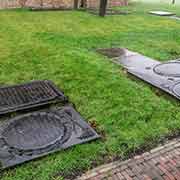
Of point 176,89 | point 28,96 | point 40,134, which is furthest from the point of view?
point 176,89

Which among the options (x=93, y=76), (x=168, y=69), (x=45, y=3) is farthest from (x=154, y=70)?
(x=45, y=3)

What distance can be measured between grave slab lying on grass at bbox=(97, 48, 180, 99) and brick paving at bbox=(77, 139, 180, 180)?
4.31 ft

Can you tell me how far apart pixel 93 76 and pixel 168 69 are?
4.39 ft

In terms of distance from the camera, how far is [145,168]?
2.50 m

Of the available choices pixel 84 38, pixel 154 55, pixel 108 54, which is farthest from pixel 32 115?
pixel 84 38

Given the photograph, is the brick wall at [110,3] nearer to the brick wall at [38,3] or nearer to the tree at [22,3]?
the brick wall at [38,3]

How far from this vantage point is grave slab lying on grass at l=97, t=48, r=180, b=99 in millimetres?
4133

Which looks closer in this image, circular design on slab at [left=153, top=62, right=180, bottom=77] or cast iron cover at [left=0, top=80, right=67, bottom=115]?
cast iron cover at [left=0, top=80, right=67, bottom=115]

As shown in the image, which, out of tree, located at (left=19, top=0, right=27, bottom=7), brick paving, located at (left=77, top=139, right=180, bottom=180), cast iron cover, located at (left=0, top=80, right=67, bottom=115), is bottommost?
brick paving, located at (left=77, top=139, right=180, bottom=180)

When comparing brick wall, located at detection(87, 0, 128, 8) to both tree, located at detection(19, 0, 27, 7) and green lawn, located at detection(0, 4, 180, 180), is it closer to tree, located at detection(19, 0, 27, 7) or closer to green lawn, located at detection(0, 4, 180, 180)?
tree, located at detection(19, 0, 27, 7)

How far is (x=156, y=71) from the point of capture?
4.70 meters

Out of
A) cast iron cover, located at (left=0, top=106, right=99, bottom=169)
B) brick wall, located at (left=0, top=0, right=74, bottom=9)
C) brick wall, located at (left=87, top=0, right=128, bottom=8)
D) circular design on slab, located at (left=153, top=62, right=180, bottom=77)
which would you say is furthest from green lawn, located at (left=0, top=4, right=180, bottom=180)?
brick wall, located at (left=87, top=0, right=128, bottom=8)

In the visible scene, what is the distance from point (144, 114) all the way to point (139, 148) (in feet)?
2.33

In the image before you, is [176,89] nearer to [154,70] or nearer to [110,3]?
[154,70]
